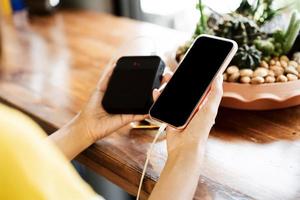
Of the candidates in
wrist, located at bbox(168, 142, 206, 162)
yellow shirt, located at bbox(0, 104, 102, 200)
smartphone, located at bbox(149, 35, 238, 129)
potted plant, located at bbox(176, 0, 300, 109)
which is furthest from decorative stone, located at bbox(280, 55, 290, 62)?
yellow shirt, located at bbox(0, 104, 102, 200)

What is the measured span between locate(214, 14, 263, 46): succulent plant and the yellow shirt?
→ 46 cm

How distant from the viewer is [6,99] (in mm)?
845

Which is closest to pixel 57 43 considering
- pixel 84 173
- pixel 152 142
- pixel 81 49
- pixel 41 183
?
pixel 81 49

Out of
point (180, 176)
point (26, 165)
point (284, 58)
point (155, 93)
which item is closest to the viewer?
point (26, 165)

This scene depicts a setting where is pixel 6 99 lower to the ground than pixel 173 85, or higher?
lower

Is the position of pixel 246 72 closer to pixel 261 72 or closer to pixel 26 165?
pixel 261 72

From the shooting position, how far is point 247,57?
704 mm

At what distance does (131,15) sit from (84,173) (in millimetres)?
633

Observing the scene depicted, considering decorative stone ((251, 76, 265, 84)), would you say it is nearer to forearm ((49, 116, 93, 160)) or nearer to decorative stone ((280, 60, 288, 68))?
decorative stone ((280, 60, 288, 68))

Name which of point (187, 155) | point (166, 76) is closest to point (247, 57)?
point (166, 76)

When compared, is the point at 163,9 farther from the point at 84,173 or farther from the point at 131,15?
the point at 84,173

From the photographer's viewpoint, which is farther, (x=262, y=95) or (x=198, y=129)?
(x=262, y=95)

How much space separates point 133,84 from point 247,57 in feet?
0.64

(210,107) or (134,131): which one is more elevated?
(210,107)
